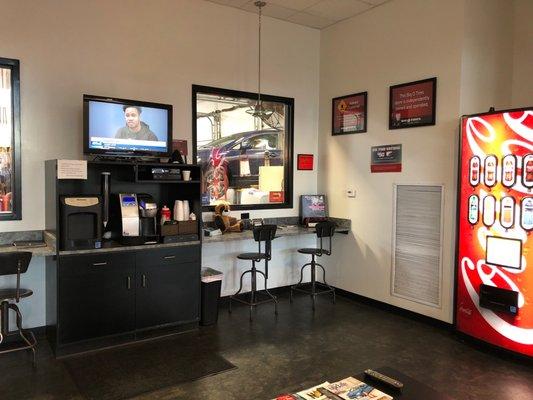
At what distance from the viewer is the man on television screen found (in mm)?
4195

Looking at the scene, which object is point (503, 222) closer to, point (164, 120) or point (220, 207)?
point (220, 207)

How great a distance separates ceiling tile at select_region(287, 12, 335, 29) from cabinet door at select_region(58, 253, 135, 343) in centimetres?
358

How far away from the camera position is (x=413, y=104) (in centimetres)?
483

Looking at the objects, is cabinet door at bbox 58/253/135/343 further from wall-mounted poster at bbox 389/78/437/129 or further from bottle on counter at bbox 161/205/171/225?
wall-mounted poster at bbox 389/78/437/129

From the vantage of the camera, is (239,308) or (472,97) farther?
(239,308)

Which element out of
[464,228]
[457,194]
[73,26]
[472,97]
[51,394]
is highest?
[73,26]

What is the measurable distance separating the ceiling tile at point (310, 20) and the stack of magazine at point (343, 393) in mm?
4516

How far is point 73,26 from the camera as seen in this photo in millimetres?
4277

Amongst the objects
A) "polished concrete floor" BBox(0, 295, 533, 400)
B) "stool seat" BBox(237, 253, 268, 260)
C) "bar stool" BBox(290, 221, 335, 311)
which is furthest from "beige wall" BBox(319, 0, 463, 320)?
"stool seat" BBox(237, 253, 268, 260)

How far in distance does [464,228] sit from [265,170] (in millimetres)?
2546

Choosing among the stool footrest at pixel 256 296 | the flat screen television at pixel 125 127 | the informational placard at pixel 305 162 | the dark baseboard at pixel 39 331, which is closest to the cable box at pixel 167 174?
the flat screen television at pixel 125 127

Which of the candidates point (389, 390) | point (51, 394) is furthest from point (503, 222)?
point (51, 394)

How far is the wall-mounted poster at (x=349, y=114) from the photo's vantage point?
5445 millimetres

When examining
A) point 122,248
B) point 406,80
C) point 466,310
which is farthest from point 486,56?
point 122,248
